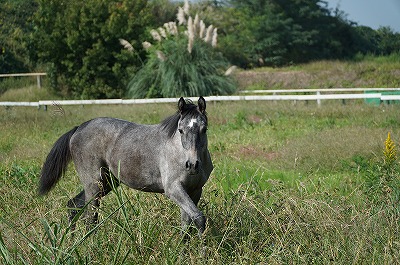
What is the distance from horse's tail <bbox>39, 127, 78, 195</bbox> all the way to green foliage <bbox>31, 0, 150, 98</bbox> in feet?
73.5

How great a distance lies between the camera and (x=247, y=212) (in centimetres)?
729

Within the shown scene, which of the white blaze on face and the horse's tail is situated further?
the horse's tail

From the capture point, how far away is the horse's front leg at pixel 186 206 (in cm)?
695

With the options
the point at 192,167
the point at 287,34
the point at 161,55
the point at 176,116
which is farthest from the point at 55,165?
the point at 287,34

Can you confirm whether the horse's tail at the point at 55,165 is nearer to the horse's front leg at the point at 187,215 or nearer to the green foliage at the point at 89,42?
the horse's front leg at the point at 187,215

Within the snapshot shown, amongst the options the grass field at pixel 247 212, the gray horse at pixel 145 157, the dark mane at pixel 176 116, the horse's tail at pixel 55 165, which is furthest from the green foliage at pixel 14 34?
the dark mane at pixel 176 116

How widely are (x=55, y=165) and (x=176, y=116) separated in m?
2.01

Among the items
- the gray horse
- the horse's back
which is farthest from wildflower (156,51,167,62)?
the horse's back

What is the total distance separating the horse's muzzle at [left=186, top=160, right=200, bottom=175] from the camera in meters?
6.96

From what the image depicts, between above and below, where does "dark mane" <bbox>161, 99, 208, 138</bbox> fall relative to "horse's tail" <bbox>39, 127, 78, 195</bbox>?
above

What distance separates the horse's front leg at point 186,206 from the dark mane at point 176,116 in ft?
2.04

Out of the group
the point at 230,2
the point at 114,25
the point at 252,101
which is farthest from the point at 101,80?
the point at 230,2

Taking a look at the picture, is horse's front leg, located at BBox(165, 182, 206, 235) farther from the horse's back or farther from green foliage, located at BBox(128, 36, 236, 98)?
green foliage, located at BBox(128, 36, 236, 98)

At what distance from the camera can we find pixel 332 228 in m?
6.47
